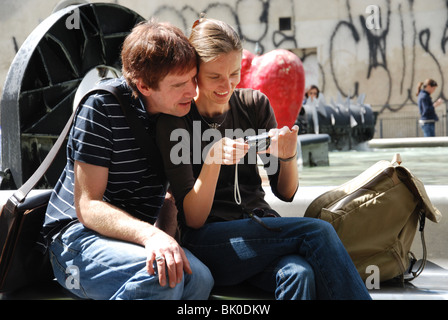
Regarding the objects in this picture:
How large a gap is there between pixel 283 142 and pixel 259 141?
10 centimetres

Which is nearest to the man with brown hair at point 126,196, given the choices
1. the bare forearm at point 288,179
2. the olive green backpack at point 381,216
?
the bare forearm at point 288,179

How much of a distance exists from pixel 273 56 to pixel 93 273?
299 cm

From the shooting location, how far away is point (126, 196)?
1755 mm

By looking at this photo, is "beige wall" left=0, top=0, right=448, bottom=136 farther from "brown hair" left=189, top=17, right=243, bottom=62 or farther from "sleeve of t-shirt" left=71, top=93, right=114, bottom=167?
"sleeve of t-shirt" left=71, top=93, right=114, bottom=167

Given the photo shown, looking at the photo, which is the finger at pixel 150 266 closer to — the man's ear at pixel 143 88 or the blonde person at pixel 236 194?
the blonde person at pixel 236 194

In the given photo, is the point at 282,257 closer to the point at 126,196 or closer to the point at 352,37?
the point at 126,196

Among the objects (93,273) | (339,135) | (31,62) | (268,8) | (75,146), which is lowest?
(339,135)

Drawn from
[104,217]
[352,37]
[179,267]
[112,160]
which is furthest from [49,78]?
[352,37]

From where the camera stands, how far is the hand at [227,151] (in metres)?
1.65

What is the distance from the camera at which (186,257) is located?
160 cm

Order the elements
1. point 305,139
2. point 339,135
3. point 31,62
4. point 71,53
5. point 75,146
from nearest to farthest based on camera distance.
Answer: point 75,146 < point 31,62 < point 71,53 < point 305,139 < point 339,135

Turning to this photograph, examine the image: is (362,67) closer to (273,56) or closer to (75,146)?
(273,56)

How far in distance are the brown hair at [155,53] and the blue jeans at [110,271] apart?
507 millimetres
